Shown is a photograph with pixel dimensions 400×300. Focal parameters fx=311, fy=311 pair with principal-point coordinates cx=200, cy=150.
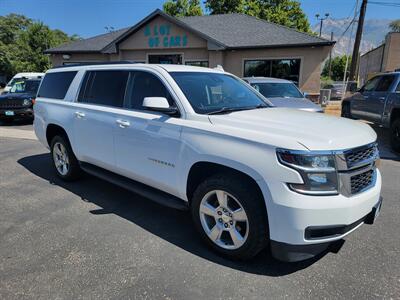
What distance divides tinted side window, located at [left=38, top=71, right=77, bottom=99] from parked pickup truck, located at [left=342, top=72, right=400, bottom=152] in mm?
7528

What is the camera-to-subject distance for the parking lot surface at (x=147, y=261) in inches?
Answer: 104

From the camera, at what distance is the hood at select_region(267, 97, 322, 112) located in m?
8.10

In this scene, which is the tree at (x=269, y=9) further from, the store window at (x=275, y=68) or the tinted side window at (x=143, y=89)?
the tinted side window at (x=143, y=89)

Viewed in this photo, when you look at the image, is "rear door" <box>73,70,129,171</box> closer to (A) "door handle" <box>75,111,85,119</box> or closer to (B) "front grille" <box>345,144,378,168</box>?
(A) "door handle" <box>75,111,85,119</box>

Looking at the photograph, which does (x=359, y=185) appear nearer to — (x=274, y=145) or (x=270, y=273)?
(x=274, y=145)

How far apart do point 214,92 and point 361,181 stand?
75.9 inches

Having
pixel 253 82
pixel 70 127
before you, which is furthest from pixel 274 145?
pixel 253 82

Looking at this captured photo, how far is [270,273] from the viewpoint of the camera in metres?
2.88

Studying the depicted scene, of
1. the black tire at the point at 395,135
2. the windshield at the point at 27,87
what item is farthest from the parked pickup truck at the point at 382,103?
the windshield at the point at 27,87

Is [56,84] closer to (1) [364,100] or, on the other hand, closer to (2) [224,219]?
(2) [224,219]

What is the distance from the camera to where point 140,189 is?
3.85 meters

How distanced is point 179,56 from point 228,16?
232 inches

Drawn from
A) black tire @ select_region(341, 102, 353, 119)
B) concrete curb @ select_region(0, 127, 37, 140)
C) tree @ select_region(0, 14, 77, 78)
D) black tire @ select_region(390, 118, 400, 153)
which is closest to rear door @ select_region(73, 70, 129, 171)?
concrete curb @ select_region(0, 127, 37, 140)

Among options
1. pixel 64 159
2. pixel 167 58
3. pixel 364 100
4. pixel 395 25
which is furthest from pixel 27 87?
pixel 395 25
